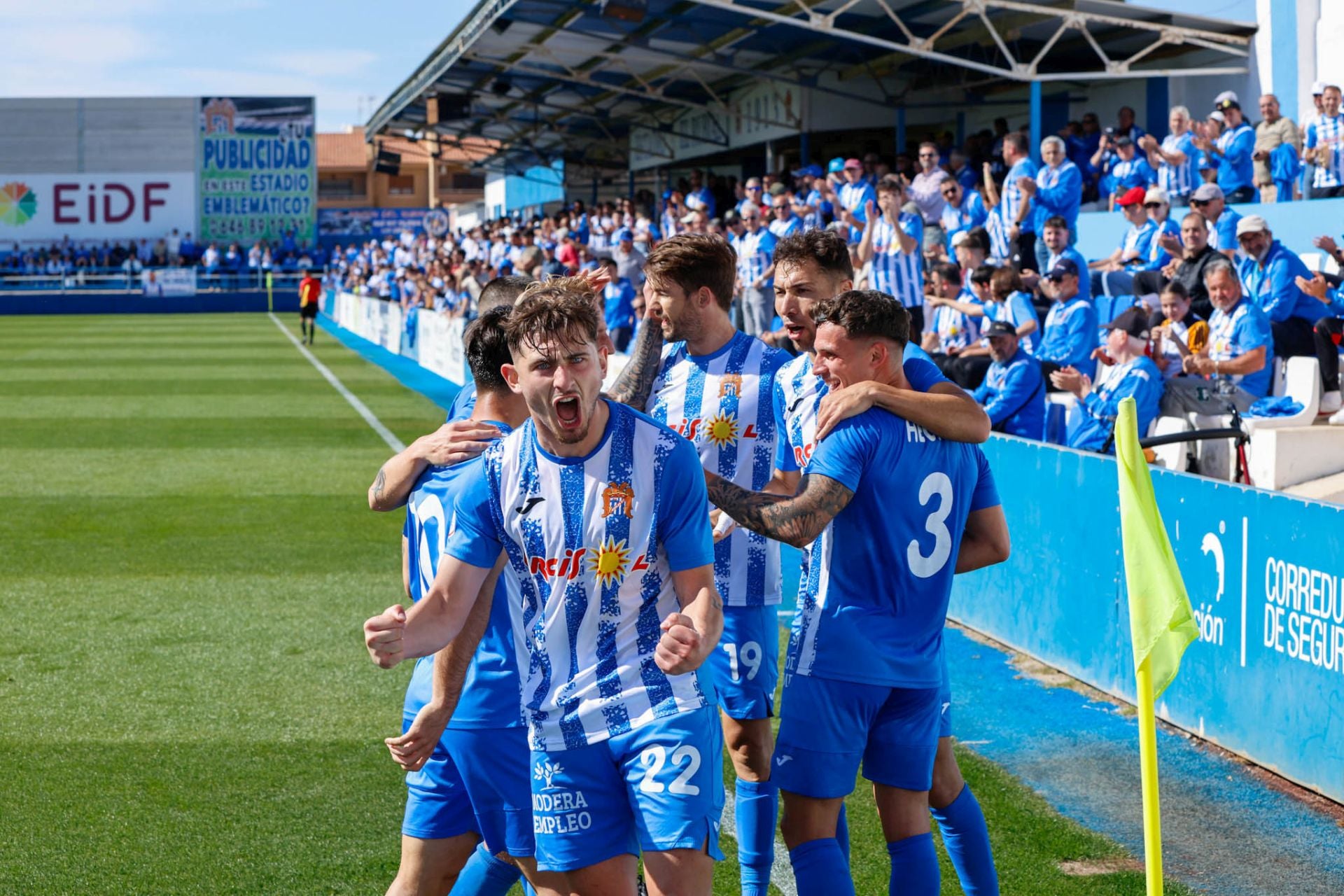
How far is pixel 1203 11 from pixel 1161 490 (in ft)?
45.4

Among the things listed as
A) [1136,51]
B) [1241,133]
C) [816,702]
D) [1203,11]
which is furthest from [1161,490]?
[1136,51]

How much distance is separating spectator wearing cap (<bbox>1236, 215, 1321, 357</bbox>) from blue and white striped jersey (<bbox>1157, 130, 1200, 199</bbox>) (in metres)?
4.75

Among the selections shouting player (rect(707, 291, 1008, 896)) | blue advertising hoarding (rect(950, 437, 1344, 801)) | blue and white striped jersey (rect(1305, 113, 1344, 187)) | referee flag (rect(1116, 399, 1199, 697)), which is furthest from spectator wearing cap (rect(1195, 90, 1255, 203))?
referee flag (rect(1116, 399, 1199, 697))

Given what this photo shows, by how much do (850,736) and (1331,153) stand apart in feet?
38.7

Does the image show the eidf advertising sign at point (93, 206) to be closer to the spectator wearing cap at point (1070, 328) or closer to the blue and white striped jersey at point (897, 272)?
the blue and white striped jersey at point (897, 272)

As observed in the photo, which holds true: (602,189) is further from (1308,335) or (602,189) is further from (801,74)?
(1308,335)

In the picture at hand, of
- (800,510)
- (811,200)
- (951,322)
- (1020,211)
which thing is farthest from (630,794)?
(811,200)

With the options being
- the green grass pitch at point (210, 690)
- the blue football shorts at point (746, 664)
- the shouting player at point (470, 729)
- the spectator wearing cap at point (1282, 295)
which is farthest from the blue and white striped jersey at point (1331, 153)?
the shouting player at point (470, 729)

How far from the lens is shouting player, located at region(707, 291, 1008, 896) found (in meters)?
3.72

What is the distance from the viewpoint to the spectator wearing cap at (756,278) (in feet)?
61.9

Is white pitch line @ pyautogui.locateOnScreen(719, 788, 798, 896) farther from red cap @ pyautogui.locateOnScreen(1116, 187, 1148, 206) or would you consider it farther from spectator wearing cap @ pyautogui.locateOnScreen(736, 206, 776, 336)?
spectator wearing cap @ pyautogui.locateOnScreen(736, 206, 776, 336)

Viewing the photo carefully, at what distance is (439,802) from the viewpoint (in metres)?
Answer: 3.66

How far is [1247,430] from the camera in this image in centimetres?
903

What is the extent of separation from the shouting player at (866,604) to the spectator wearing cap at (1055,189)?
1181 centimetres
